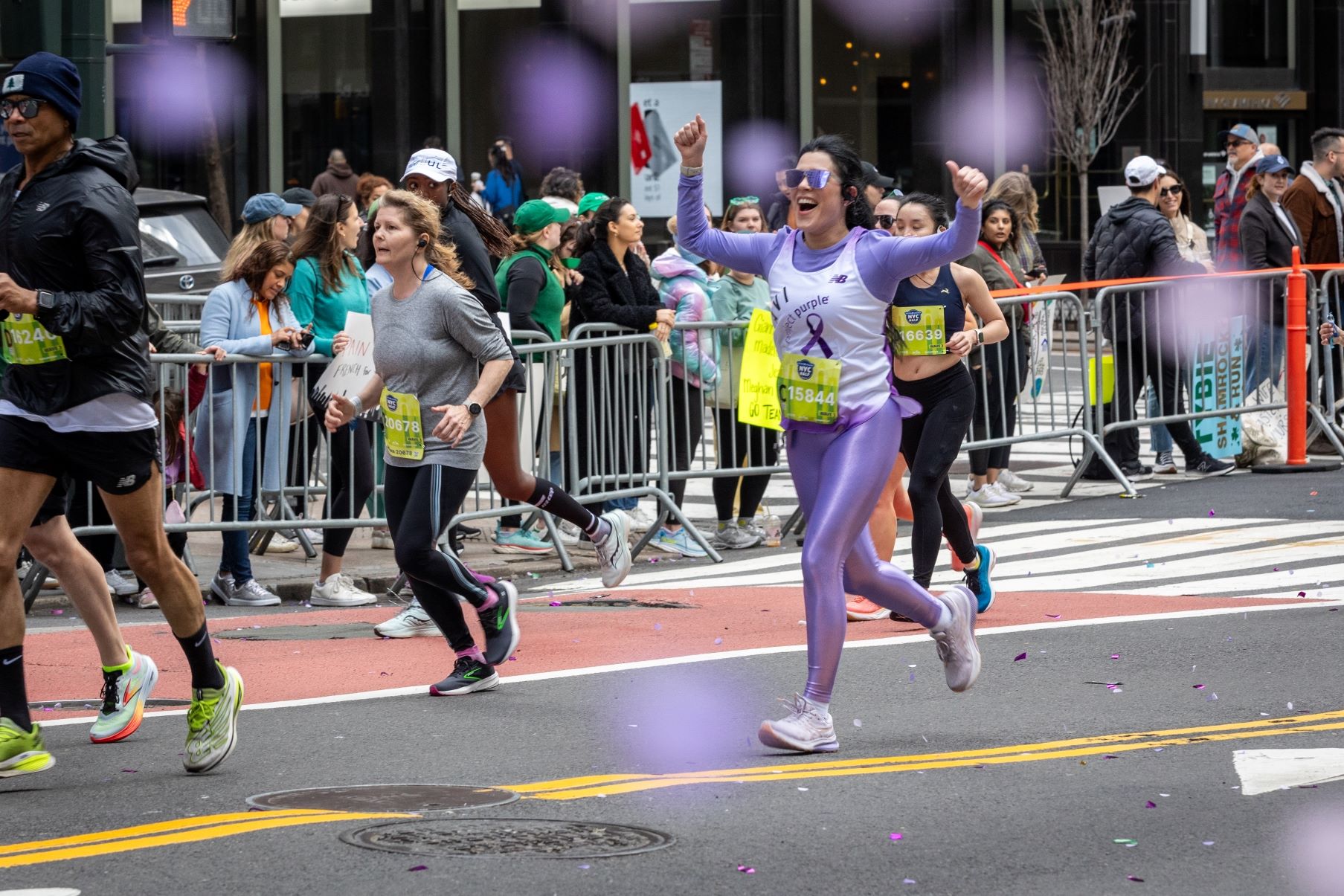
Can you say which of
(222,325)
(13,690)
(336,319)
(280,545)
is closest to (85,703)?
(13,690)

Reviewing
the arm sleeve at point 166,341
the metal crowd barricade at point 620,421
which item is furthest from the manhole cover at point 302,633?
the metal crowd barricade at point 620,421

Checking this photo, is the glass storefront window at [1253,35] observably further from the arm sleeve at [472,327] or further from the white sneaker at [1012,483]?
the arm sleeve at [472,327]

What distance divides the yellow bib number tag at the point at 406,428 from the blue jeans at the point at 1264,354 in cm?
875

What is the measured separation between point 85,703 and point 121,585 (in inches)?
122

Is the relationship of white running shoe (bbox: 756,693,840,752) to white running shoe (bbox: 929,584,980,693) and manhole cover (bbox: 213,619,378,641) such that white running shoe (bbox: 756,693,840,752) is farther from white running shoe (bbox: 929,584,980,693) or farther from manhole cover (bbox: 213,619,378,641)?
manhole cover (bbox: 213,619,378,641)

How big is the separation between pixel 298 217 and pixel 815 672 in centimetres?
864

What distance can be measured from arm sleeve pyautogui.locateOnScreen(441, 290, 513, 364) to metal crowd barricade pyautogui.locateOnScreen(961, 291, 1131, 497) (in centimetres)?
585

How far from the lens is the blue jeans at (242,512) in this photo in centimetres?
1089

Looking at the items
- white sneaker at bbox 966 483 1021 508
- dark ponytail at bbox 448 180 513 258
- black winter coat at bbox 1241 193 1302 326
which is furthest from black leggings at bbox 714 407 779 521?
black winter coat at bbox 1241 193 1302 326

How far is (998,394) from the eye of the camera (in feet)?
46.1

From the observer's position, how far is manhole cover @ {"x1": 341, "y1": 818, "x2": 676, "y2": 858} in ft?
18.3

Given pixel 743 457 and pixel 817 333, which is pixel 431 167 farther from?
pixel 743 457

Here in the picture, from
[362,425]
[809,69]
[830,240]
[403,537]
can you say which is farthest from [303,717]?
[809,69]

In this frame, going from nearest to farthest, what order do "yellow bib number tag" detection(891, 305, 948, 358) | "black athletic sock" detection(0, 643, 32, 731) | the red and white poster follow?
"black athletic sock" detection(0, 643, 32, 731), "yellow bib number tag" detection(891, 305, 948, 358), the red and white poster
